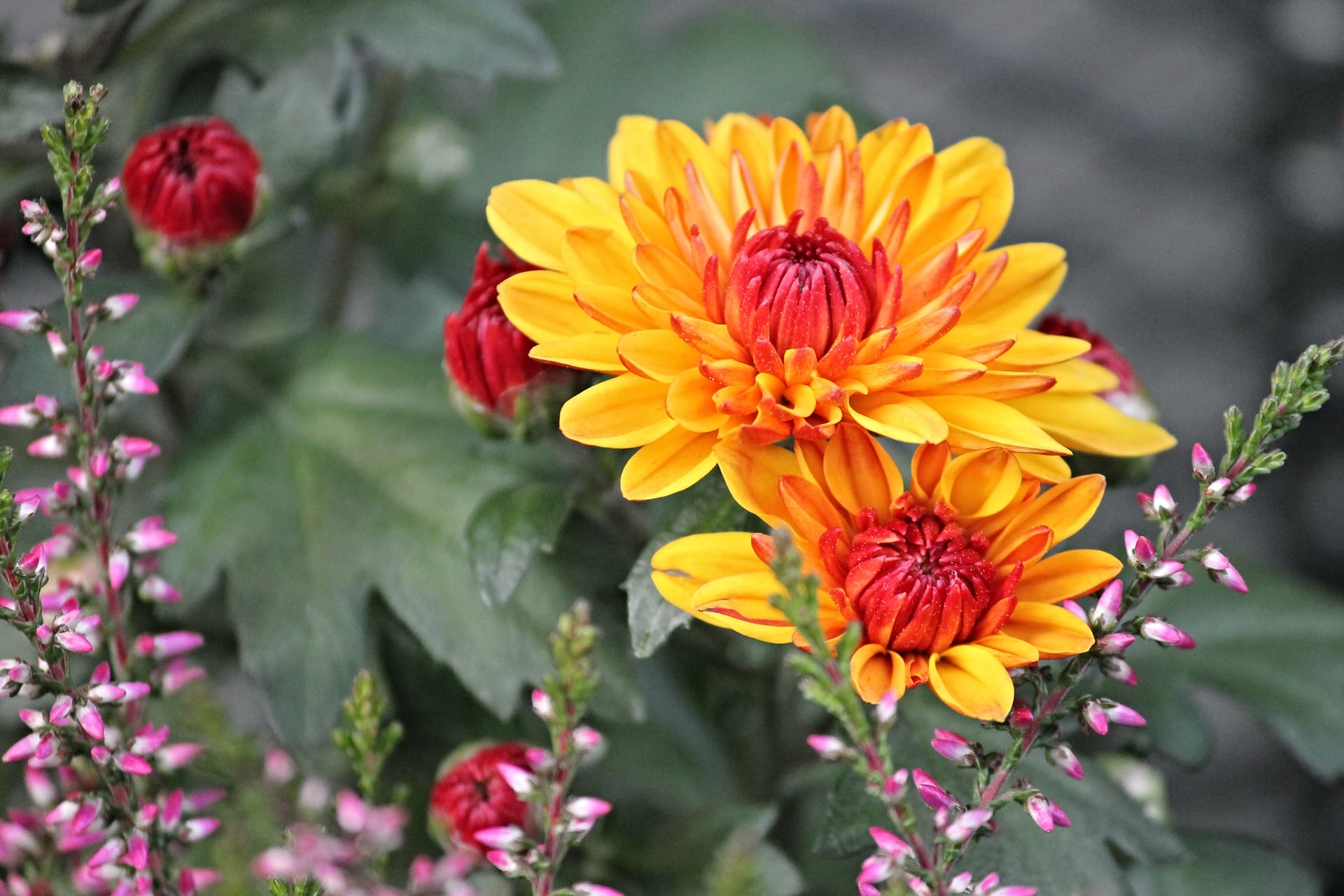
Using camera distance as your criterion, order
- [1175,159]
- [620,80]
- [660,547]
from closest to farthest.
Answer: [660,547] → [620,80] → [1175,159]

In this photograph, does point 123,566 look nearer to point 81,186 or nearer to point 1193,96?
point 81,186

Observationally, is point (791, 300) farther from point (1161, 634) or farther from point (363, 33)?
point (363, 33)

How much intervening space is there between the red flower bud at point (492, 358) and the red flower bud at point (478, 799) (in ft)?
0.41

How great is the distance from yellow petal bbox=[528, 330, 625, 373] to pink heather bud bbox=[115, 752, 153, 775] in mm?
170

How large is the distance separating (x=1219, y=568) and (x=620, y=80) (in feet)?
2.21

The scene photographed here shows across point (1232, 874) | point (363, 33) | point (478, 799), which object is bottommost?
point (1232, 874)

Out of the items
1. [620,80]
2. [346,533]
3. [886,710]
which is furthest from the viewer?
[620,80]

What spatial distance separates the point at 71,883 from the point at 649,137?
35 centimetres

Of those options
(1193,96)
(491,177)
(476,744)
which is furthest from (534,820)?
(1193,96)

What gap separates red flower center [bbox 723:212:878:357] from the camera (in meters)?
0.38

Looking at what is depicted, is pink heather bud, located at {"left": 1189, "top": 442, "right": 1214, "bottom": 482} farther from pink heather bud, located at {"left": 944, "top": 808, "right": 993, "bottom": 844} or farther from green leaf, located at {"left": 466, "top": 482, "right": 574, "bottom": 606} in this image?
green leaf, located at {"left": 466, "top": 482, "right": 574, "bottom": 606}

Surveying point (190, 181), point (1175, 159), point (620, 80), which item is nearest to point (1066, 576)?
point (190, 181)

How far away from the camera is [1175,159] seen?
118cm

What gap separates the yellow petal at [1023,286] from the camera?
428 mm
